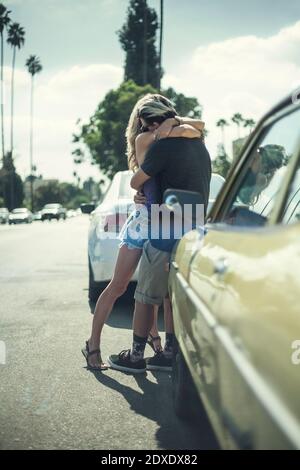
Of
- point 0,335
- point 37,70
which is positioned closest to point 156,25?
point 37,70

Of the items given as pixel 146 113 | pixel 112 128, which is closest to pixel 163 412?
pixel 146 113

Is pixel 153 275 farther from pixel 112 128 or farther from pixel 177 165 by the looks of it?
pixel 112 128

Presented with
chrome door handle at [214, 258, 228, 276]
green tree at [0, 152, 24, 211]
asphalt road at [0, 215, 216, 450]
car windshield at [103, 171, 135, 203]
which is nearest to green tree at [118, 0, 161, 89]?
green tree at [0, 152, 24, 211]

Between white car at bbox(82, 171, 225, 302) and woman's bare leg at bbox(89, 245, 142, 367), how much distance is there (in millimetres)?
1521

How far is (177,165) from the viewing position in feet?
13.4

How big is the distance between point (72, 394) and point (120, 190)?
3.16m

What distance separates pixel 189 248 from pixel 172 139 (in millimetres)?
1176

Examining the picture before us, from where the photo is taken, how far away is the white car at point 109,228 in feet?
20.1

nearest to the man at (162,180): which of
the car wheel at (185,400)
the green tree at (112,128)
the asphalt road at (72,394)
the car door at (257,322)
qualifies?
the asphalt road at (72,394)

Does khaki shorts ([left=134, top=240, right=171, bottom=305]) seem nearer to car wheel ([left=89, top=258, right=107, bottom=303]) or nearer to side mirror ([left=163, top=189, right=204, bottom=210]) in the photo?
side mirror ([left=163, top=189, right=204, bottom=210])

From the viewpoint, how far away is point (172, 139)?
13.2 ft

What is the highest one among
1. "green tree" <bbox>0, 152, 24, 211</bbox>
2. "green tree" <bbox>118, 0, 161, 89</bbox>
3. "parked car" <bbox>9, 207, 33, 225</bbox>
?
"green tree" <bbox>118, 0, 161, 89</bbox>

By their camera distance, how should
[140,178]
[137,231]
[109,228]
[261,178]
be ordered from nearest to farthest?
[261,178] → [140,178] → [137,231] → [109,228]

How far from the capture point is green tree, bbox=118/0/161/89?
211 feet
